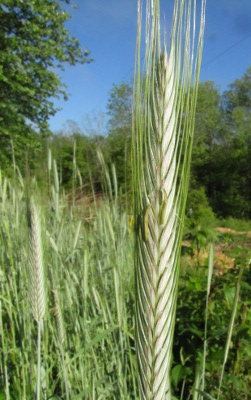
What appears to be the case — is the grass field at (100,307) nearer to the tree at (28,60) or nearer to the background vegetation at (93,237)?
the background vegetation at (93,237)

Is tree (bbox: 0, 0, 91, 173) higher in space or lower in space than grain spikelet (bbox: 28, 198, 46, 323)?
higher

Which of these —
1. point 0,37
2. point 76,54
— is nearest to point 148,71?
point 0,37

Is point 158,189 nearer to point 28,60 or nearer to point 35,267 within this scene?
point 35,267

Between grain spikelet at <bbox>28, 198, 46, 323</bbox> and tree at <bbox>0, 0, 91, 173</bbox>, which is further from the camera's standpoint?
tree at <bbox>0, 0, 91, 173</bbox>

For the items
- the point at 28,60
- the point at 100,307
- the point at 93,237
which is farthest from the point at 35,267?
the point at 28,60

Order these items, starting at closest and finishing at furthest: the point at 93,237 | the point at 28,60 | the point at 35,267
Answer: the point at 35,267 → the point at 93,237 → the point at 28,60

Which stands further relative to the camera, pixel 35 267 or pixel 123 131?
pixel 123 131

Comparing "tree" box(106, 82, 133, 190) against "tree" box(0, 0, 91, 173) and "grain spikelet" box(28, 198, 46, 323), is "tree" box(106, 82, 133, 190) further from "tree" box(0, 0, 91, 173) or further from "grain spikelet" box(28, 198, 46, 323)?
"tree" box(0, 0, 91, 173)

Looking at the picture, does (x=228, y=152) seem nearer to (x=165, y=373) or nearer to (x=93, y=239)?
(x=93, y=239)

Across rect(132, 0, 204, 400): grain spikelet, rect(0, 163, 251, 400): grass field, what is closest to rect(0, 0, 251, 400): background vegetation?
rect(0, 163, 251, 400): grass field

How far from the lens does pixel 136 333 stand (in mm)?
474

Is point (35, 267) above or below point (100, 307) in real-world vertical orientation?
above

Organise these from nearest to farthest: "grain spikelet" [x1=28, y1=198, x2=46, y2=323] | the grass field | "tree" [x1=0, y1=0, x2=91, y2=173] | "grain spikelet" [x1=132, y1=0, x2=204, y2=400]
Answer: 1. "grain spikelet" [x1=132, y1=0, x2=204, y2=400]
2. "grain spikelet" [x1=28, y1=198, x2=46, y2=323]
3. the grass field
4. "tree" [x1=0, y1=0, x2=91, y2=173]

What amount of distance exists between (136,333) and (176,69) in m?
0.38
